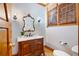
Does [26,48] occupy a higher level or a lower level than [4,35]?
lower

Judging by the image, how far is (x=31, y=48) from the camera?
5.08 ft

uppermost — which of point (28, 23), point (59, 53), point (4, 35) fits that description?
point (28, 23)

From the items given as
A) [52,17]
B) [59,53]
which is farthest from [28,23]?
[59,53]

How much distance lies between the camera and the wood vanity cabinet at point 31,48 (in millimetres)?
1526

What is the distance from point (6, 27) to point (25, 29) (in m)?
0.21

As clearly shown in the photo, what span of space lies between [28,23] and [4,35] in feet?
0.94

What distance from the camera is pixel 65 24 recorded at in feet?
5.05

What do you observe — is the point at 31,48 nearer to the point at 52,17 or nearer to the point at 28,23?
the point at 28,23

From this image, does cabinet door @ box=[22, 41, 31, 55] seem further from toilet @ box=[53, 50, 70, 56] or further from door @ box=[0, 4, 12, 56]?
toilet @ box=[53, 50, 70, 56]

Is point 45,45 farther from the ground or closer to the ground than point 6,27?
closer to the ground

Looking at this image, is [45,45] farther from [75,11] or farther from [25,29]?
[75,11]

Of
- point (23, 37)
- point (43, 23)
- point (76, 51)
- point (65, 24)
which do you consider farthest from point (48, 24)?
point (76, 51)

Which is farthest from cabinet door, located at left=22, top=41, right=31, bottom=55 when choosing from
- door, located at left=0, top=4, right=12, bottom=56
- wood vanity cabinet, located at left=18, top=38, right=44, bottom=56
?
door, located at left=0, top=4, right=12, bottom=56

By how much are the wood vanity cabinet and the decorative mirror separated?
0.42 ft
